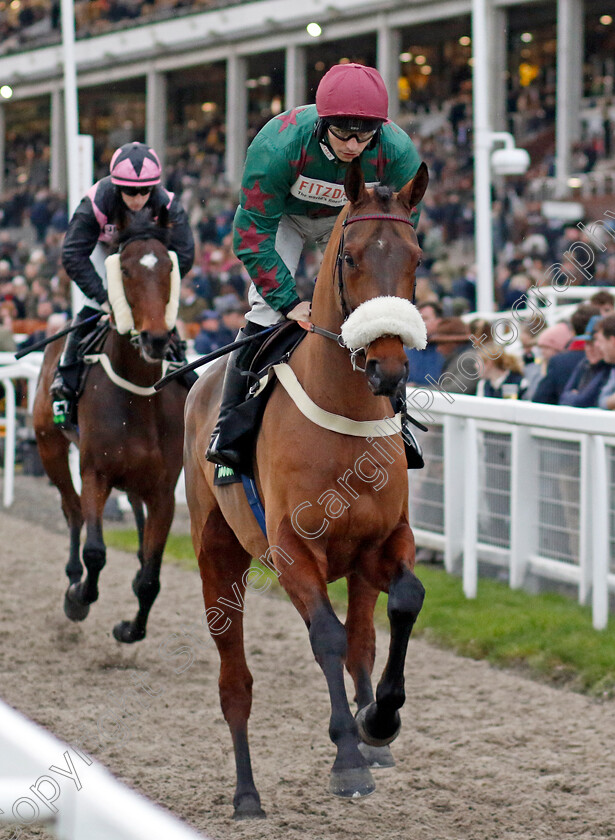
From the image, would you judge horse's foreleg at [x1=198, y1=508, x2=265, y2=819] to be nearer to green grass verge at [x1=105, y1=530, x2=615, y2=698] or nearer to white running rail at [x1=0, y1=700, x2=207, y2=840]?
green grass verge at [x1=105, y1=530, x2=615, y2=698]

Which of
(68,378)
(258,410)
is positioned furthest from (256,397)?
(68,378)

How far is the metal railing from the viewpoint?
547 centimetres

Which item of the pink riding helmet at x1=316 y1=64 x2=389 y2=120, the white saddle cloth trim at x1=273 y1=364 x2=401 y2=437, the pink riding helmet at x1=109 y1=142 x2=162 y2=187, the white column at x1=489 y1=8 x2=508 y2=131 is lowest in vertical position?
the white saddle cloth trim at x1=273 y1=364 x2=401 y2=437

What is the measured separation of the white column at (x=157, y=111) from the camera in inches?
1133

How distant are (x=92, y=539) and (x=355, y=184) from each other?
2.81 meters

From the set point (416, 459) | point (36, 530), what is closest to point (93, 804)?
point (416, 459)

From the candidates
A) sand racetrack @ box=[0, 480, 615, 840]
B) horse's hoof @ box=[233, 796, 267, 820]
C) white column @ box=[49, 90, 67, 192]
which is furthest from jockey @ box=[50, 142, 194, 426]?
white column @ box=[49, 90, 67, 192]

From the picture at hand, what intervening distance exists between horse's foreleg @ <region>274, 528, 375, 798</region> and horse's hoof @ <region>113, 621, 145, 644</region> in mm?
2421

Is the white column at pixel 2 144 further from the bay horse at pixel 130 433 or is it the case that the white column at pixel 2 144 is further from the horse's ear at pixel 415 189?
the horse's ear at pixel 415 189

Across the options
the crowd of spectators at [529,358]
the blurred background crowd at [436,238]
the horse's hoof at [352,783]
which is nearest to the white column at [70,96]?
the blurred background crowd at [436,238]

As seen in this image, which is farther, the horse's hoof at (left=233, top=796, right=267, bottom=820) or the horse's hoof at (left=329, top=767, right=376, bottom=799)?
the horse's hoof at (left=233, top=796, right=267, bottom=820)

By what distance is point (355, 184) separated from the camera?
126 inches

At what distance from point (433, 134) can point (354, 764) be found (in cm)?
2142

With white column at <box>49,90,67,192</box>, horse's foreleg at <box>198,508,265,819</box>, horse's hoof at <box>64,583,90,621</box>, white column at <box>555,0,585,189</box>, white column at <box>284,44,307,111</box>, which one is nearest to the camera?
horse's foreleg at <box>198,508,265,819</box>
